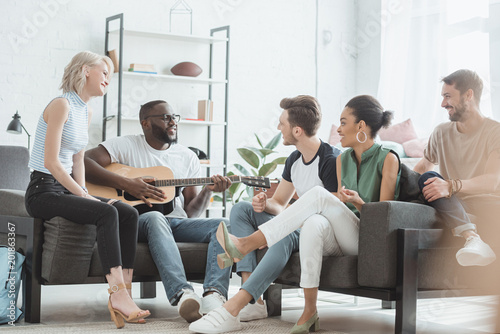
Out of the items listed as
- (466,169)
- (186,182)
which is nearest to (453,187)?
(466,169)

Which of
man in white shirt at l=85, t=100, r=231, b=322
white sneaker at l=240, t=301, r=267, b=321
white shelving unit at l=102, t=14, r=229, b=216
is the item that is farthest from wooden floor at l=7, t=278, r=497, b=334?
white shelving unit at l=102, t=14, r=229, b=216

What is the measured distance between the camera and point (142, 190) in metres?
3.04

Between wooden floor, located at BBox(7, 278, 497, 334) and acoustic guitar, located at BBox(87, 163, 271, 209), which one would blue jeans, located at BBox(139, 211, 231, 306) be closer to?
acoustic guitar, located at BBox(87, 163, 271, 209)

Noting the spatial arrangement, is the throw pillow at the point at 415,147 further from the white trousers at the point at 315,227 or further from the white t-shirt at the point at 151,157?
the white trousers at the point at 315,227

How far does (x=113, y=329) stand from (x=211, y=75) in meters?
3.63

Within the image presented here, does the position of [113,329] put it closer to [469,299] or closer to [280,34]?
[469,299]

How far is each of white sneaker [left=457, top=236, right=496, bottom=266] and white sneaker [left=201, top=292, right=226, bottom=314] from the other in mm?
939

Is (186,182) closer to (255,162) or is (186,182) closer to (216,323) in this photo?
(216,323)

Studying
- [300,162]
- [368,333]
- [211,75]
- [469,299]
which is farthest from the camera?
[211,75]

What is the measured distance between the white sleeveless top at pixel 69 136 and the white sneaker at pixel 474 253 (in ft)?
5.05

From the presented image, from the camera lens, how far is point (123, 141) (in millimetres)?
3250

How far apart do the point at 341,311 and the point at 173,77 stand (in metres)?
2.79

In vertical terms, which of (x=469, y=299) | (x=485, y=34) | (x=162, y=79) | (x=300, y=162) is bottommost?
(x=469, y=299)

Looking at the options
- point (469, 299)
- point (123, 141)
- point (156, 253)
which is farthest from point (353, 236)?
point (469, 299)
